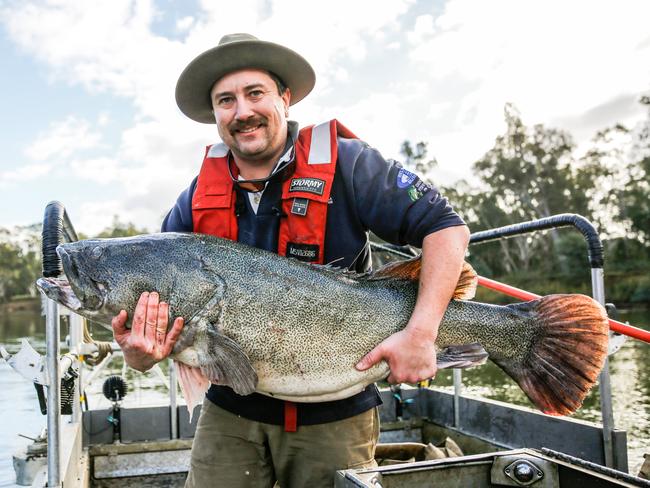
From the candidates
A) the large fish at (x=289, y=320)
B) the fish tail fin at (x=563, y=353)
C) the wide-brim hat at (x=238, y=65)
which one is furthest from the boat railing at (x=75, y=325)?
the fish tail fin at (x=563, y=353)

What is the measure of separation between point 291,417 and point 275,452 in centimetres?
23

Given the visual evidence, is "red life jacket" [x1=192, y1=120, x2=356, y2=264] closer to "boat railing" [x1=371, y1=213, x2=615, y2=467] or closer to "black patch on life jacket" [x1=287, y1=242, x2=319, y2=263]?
"black patch on life jacket" [x1=287, y1=242, x2=319, y2=263]

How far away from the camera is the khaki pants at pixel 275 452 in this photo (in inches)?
116

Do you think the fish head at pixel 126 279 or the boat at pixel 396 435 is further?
the fish head at pixel 126 279

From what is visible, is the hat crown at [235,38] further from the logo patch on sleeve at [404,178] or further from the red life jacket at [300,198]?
the logo patch on sleeve at [404,178]

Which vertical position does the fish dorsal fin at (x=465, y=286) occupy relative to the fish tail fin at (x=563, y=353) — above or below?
above

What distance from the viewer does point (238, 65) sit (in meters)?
3.26

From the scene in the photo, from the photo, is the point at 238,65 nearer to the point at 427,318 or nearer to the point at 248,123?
the point at 248,123

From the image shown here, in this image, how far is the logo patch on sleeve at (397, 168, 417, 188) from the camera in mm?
2953

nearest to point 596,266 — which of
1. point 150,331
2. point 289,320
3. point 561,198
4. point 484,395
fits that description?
point 289,320

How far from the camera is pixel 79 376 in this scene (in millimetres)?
4969

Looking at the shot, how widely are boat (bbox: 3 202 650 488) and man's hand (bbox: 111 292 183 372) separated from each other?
52cm

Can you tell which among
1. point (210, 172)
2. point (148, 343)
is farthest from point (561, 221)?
point (148, 343)

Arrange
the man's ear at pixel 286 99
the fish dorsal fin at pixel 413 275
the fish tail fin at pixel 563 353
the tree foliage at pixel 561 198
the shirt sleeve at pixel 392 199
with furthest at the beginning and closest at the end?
the tree foliage at pixel 561 198 < the man's ear at pixel 286 99 < the fish dorsal fin at pixel 413 275 < the shirt sleeve at pixel 392 199 < the fish tail fin at pixel 563 353
